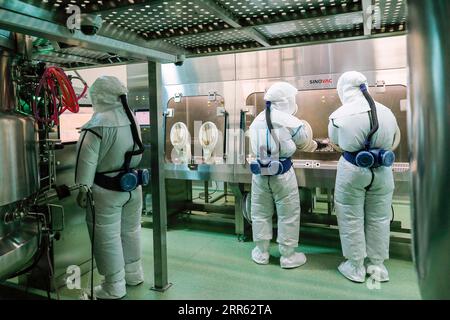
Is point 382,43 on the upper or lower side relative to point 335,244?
upper

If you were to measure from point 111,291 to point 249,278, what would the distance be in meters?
0.98

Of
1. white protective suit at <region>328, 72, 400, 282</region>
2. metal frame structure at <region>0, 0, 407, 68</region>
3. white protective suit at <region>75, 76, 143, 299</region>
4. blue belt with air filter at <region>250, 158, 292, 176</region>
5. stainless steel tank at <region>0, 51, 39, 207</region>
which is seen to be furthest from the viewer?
blue belt with air filter at <region>250, 158, 292, 176</region>

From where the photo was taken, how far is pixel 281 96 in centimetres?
279

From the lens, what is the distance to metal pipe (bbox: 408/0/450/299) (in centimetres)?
36

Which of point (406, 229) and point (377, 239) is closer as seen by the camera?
point (377, 239)

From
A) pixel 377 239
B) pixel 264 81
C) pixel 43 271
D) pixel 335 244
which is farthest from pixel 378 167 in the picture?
pixel 43 271

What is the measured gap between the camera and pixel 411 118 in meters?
0.41

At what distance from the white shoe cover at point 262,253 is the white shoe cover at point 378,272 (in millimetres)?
784

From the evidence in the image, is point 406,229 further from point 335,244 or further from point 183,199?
point 183,199

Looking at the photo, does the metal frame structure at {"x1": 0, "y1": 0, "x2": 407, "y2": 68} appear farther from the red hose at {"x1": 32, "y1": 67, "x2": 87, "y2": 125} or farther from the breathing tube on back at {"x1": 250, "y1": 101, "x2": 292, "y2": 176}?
the breathing tube on back at {"x1": 250, "y1": 101, "x2": 292, "y2": 176}

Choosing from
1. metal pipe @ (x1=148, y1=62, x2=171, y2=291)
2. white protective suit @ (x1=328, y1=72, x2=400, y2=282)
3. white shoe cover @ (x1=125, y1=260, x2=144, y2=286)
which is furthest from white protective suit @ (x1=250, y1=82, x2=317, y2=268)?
white shoe cover @ (x1=125, y1=260, x2=144, y2=286)

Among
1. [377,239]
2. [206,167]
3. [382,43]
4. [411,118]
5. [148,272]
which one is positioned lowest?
[148,272]

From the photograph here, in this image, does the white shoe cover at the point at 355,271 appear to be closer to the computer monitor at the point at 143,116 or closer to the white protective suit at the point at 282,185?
the white protective suit at the point at 282,185

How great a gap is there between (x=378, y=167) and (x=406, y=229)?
111 cm
